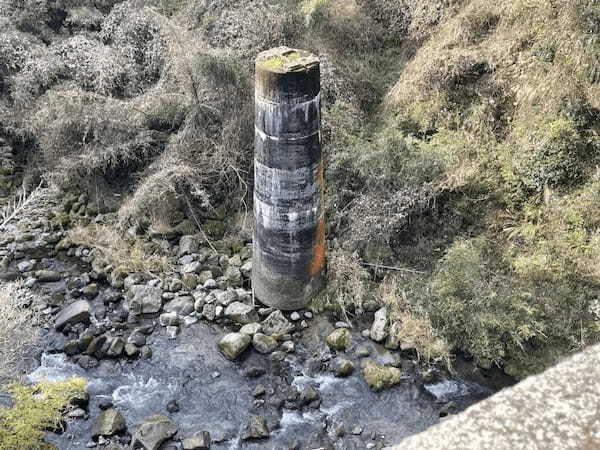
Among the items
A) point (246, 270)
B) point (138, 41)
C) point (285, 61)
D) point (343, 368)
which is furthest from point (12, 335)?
point (138, 41)

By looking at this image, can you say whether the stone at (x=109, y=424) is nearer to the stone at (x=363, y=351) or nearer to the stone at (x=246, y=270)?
the stone at (x=246, y=270)

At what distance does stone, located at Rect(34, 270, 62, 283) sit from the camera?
13.0 m

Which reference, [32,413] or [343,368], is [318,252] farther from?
[32,413]

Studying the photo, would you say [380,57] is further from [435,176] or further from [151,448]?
[151,448]

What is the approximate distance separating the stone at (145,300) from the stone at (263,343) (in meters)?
2.11

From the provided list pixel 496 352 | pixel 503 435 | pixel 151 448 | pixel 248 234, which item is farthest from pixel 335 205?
pixel 503 435

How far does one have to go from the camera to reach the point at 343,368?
10.7m

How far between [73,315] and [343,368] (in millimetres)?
4996

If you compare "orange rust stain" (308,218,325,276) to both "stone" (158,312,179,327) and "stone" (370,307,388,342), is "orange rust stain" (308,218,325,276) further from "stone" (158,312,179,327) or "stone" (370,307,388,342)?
"stone" (158,312,179,327)

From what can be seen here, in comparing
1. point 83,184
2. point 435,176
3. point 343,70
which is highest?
point 343,70

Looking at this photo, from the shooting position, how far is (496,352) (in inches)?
422

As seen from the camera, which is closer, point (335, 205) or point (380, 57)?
point (335, 205)

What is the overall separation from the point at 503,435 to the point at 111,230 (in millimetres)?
11431

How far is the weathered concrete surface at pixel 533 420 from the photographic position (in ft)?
11.5
